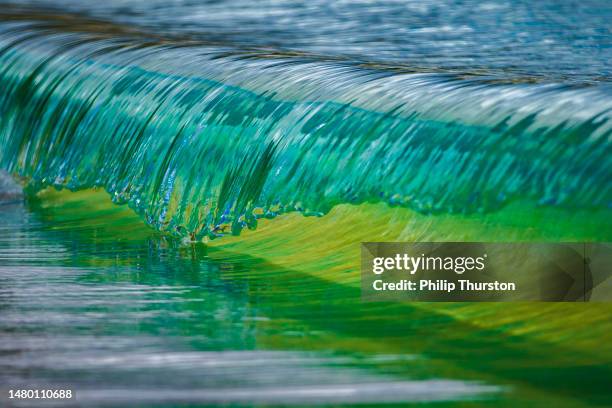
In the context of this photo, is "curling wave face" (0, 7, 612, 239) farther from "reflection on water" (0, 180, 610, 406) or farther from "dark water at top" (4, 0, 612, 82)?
"dark water at top" (4, 0, 612, 82)

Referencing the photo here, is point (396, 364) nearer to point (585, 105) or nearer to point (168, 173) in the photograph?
point (585, 105)

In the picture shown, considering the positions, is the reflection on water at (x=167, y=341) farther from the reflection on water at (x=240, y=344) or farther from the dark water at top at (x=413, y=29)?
the dark water at top at (x=413, y=29)

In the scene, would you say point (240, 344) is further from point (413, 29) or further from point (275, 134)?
point (413, 29)

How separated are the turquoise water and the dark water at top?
0.09ft

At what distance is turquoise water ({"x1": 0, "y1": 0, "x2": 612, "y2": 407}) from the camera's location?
6.08ft

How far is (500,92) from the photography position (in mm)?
2447

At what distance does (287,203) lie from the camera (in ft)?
8.52

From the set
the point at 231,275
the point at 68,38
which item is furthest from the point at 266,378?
the point at 68,38

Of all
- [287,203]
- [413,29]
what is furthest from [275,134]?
[413,29]

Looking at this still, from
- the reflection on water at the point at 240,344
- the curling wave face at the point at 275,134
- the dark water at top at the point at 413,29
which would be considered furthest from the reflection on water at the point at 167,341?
the dark water at top at the point at 413,29

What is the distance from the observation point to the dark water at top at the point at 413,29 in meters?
3.39

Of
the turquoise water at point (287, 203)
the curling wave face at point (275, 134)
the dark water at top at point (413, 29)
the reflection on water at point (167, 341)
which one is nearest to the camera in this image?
the reflection on water at point (167, 341)

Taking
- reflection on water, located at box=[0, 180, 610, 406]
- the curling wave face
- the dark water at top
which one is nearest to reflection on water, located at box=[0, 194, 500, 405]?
reflection on water, located at box=[0, 180, 610, 406]

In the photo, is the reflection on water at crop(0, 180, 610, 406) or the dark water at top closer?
the reflection on water at crop(0, 180, 610, 406)
